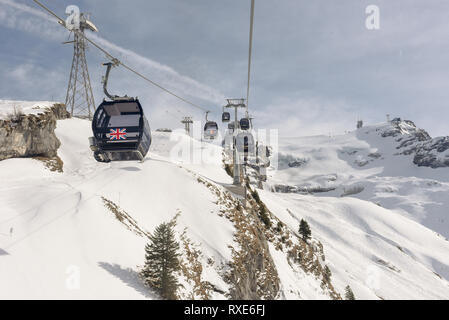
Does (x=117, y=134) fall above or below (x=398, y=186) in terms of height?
above

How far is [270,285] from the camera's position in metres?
21.3

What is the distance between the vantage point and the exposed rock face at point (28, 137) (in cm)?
2597

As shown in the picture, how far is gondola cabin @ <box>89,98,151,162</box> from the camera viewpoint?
15.9 m

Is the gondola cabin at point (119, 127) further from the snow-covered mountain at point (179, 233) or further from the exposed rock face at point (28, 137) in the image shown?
the exposed rock face at point (28, 137)

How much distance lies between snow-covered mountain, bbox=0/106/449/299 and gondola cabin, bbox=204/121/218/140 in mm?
5024

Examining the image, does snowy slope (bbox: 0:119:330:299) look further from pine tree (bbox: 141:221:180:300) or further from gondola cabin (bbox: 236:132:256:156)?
gondola cabin (bbox: 236:132:256:156)

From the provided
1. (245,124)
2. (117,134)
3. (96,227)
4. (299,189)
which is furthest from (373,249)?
(299,189)

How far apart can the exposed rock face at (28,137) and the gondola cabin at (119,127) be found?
16.4 meters

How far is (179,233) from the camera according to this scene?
64.8ft

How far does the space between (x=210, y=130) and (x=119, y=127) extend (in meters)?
15.1

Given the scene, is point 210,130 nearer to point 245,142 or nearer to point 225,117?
point 225,117

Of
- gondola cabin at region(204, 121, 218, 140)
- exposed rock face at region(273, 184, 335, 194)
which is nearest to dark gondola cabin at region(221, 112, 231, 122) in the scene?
gondola cabin at region(204, 121, 218, 140)
